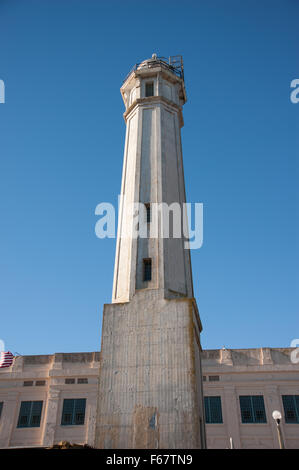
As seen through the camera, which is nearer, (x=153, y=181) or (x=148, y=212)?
(x=148, y=212)

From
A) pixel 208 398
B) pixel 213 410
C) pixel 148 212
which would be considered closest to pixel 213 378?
pixel 208 398

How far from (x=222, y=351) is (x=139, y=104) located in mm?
19686

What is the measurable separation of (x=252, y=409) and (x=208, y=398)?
3.22 meters

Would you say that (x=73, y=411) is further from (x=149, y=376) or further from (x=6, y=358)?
(x=149, y=376)

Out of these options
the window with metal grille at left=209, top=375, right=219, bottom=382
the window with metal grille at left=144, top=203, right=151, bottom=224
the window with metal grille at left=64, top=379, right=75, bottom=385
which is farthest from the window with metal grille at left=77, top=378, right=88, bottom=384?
the window with metal grille at left=144, top=203, right=151, bottom=224

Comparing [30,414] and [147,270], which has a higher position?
[147,270]

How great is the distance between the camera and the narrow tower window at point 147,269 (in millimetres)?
18192

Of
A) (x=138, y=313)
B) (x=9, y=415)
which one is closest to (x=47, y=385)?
(x=9, y=415)

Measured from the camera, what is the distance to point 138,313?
16844mm

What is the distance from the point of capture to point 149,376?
1535 cm

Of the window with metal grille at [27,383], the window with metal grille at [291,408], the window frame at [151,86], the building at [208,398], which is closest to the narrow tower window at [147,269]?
the window frame at [151,86]

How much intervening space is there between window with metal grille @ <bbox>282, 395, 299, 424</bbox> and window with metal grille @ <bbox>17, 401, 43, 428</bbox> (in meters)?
18.3
